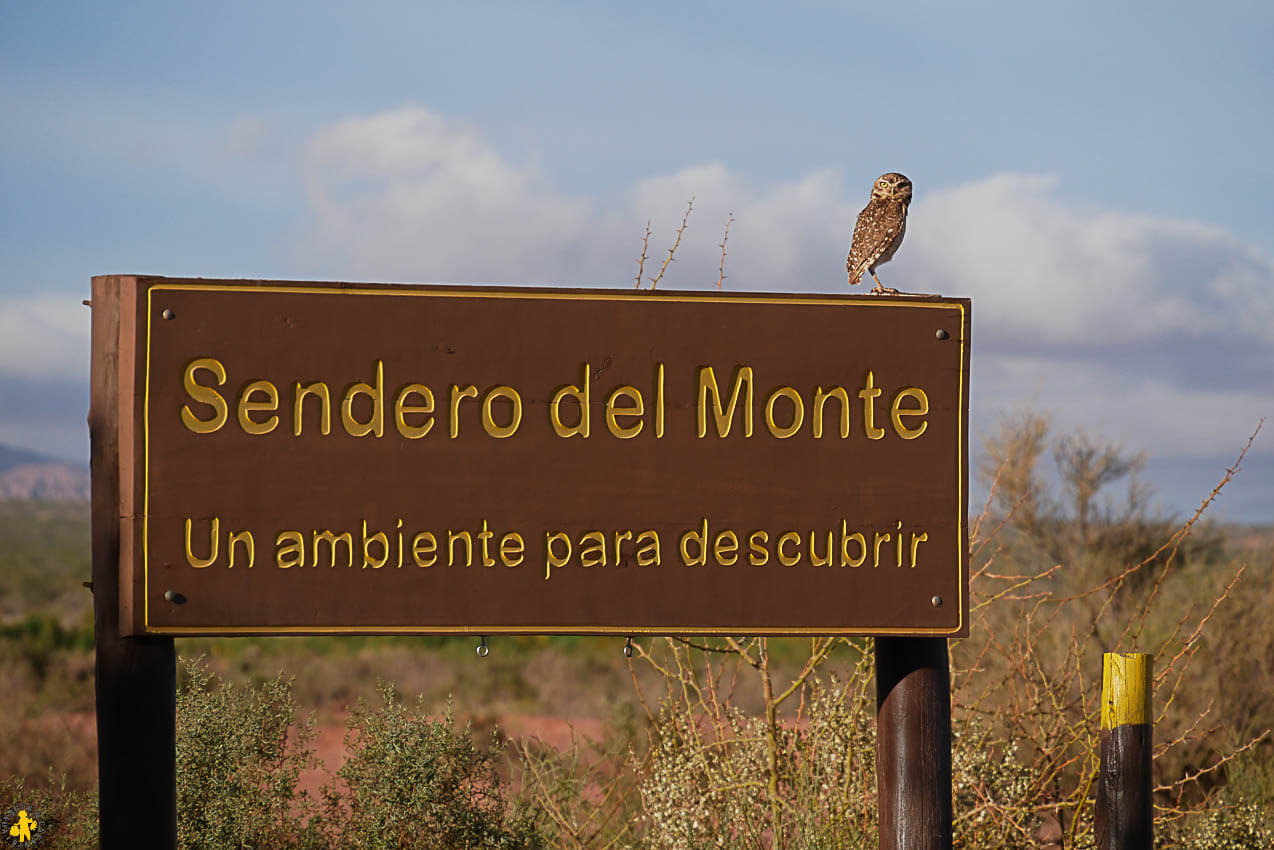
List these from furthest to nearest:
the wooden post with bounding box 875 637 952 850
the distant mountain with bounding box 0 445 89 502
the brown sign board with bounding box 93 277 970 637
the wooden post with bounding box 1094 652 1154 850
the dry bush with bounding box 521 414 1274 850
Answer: the distant mountain with bounding box 0 445 89 502 → the dry bush with bounding box 521 414 1274 850 → the wooden post with bounding box 1094 652 1154 850 → the wooden post with bounding box 875 637 952 850 → the brown sign board with bounding box 93 277 970 637

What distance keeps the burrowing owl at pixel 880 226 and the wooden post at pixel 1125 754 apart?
1506 millimetres

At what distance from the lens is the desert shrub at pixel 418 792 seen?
562 centimetres

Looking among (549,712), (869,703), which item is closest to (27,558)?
(549,712)

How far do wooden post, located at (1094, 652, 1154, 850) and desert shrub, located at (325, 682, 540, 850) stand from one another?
8.78 ft

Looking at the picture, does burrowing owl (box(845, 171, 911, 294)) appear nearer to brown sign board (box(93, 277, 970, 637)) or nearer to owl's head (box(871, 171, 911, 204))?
owl's head (box(871, 171, 911, 204))

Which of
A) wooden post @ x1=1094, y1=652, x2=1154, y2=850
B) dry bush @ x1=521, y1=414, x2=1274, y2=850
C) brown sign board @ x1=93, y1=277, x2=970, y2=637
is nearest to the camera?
brown sign board @ x1=93, y1=277, x2=970, y2=637

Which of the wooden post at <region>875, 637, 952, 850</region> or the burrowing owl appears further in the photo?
the burrowing owl

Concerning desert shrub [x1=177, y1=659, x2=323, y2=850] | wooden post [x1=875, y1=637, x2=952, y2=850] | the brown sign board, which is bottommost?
desert shrub [x1=177, y1=659, x2=323, y2=850]

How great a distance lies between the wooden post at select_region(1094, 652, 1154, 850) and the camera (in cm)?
412

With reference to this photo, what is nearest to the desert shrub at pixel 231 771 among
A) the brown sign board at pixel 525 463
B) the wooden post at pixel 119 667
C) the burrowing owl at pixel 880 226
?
the wooden post at pixel 119 667

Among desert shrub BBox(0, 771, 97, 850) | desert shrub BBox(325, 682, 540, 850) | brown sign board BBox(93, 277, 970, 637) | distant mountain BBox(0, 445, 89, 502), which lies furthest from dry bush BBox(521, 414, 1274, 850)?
distant mountain BBox(0, 445, 89, 502)

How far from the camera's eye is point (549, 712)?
1914 centimetres

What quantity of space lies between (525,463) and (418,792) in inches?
101

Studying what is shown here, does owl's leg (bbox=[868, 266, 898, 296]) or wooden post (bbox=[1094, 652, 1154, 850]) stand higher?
owl's leg (bbox=[868, 266, 898, 296])
